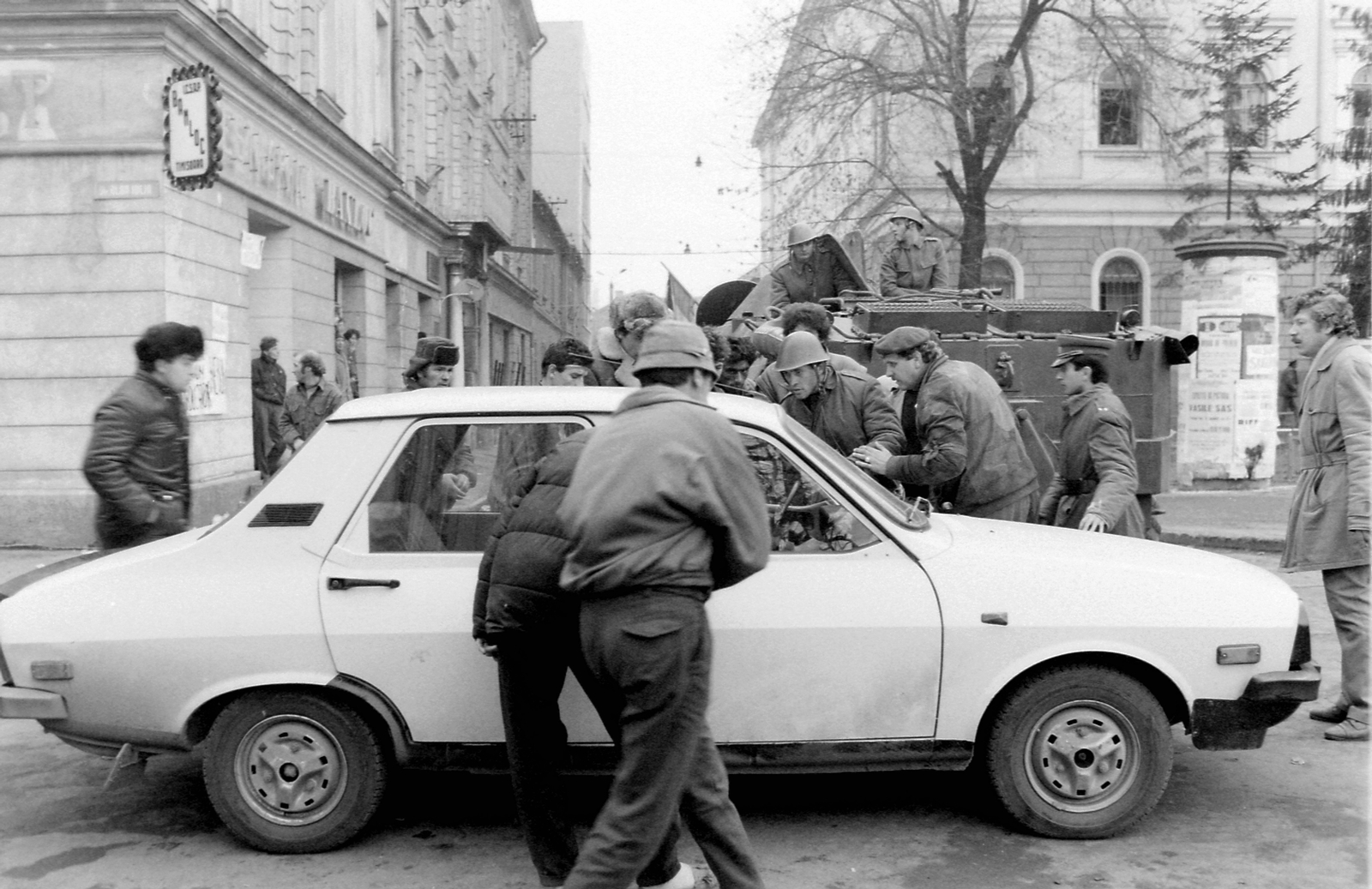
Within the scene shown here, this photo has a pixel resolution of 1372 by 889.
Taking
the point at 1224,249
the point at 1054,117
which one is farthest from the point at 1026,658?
the point at 1054,117

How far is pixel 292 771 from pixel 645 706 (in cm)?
159

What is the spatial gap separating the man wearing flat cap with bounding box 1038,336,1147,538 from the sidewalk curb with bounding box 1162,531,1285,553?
545 centimetres

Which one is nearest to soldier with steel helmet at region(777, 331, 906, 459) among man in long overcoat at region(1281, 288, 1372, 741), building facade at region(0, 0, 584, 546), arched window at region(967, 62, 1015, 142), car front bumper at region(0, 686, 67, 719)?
man in long overcoat at region(1281, 288, 1372, 741)

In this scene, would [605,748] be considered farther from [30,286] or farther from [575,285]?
[575,285]

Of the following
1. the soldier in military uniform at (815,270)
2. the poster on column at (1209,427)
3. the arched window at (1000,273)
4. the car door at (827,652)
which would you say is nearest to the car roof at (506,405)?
the car door at (827,652)

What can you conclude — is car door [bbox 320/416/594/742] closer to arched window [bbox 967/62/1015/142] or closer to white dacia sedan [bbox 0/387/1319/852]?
white dacia sedan [bbox 0/387/1319/852]

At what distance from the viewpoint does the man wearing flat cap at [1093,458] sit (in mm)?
5895

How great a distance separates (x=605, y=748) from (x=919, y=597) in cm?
115

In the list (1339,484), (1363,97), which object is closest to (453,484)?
(1339,484)

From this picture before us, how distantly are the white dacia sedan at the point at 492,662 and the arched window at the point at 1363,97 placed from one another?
25.1 m

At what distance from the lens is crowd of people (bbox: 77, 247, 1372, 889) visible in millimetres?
3188

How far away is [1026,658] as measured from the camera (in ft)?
13.5

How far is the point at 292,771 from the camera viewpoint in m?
4.16

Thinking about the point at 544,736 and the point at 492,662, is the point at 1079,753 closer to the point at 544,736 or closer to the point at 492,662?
the point at 544,736
